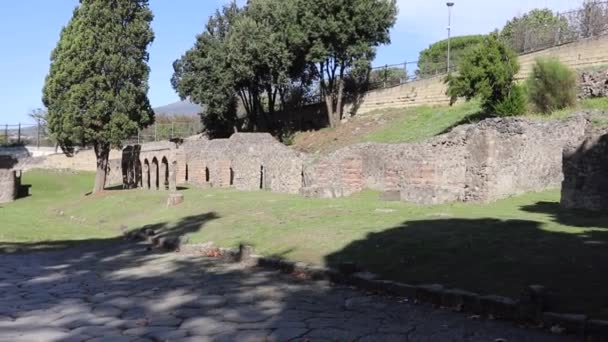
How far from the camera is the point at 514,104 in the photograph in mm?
24016

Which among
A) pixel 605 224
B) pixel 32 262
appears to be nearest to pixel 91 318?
pixel 32 262

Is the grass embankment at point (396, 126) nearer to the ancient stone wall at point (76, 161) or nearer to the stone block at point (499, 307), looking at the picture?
the ancient stone wall at point (76, 161)

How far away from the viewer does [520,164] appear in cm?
1659

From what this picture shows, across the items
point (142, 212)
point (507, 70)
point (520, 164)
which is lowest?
point (142, 212)

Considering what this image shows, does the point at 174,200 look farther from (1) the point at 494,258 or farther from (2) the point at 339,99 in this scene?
(2) the point at 339,99

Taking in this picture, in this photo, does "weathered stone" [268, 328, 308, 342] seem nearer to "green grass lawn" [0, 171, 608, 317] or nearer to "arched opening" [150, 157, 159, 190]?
"green grass lawn" [0, 171, 608, 317]

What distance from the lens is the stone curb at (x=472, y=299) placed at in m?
5.71

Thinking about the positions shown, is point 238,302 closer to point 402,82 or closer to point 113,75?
point 113,75

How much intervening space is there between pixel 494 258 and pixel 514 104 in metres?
17.0

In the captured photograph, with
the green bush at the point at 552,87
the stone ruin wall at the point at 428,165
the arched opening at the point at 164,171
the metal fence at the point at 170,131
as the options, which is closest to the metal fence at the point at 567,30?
the green bush at the point at 552,87

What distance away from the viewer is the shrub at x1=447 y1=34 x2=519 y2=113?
25469 mm

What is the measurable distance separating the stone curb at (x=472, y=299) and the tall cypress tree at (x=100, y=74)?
2058 centimetres

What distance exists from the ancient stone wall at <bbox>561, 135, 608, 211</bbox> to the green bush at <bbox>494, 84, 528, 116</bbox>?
1079cm

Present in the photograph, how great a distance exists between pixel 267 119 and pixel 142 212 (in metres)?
23.4
